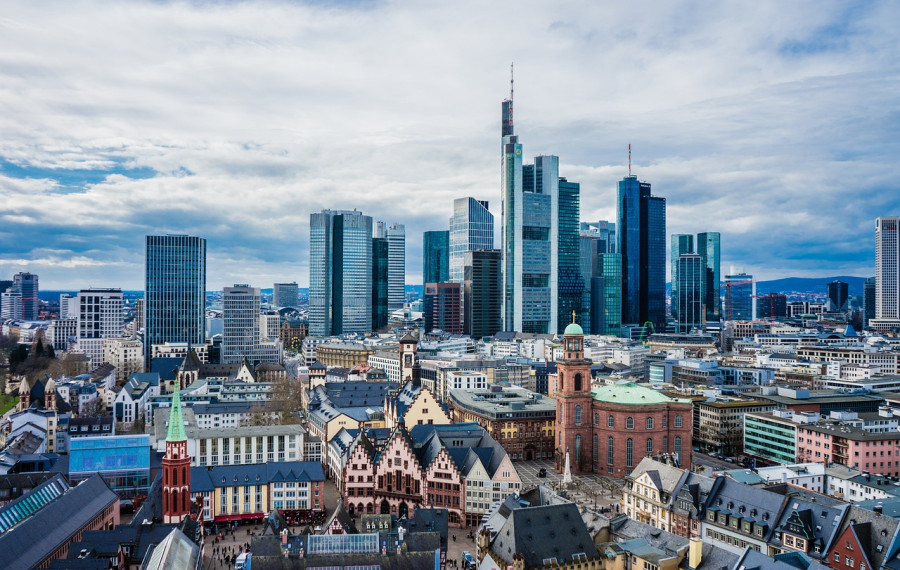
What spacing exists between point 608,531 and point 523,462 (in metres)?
56.9

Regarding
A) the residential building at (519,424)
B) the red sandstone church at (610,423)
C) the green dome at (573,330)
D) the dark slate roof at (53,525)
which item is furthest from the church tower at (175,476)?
the green dome at (573,330)

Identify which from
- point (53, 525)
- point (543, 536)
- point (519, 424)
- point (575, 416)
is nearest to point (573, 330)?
point (575, 416)

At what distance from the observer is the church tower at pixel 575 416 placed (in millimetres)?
117500

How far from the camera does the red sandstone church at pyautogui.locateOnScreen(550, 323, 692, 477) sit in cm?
11406

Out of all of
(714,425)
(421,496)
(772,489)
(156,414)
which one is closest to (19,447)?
(156,414)

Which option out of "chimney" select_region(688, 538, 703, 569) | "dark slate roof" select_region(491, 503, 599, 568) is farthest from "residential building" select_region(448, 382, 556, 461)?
"chimney" select_region(688, 538, 703, 569)

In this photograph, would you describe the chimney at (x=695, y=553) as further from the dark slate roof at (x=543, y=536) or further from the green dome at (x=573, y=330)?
the green dome at (x=573, y=330)

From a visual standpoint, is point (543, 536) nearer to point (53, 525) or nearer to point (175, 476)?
point (175, 476)

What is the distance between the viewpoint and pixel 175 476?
78.2 meters

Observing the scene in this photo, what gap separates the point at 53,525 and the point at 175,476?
1165 cm

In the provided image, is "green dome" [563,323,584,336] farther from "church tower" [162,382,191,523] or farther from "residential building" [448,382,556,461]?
"church tower" [162,382,191,523]

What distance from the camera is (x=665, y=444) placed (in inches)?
4530

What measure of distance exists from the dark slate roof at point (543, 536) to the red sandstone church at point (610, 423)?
47.9 m

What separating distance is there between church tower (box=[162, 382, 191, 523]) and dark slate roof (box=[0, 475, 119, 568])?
24.9 ft
